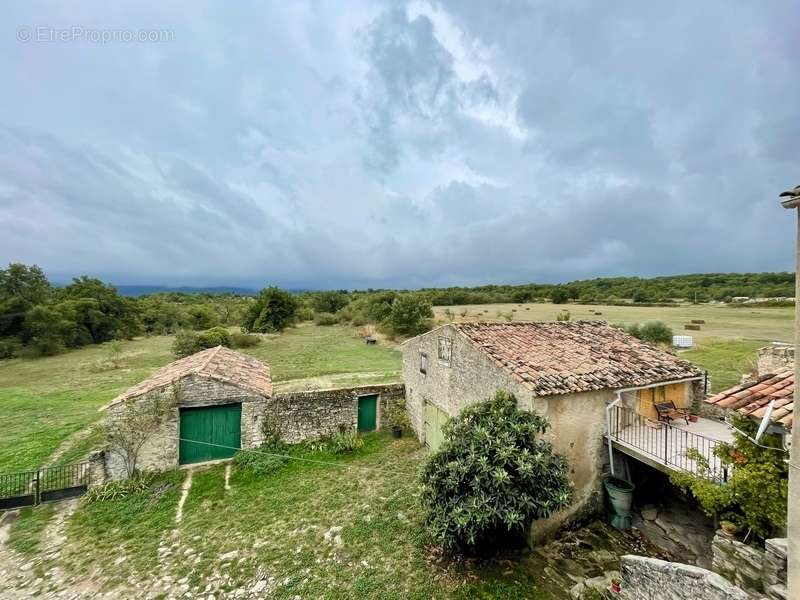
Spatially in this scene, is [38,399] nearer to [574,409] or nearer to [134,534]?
[134,534]

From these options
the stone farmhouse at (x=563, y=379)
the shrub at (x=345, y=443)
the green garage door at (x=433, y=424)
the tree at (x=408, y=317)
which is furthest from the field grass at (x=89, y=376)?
the stone farmhouse at (x=563, y=379)

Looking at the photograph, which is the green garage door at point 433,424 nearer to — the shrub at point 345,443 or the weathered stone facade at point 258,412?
the weathered stone facade at point 258,412

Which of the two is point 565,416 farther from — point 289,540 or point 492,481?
point 289,540

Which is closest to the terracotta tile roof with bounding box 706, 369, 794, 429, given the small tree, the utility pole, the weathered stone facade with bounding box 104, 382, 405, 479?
the utility pole

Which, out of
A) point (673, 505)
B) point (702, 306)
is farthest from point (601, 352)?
point (702, 306)

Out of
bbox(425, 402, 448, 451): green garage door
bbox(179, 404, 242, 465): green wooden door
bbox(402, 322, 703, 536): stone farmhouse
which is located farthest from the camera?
bbox(425, 402, 448, 451): green garage door

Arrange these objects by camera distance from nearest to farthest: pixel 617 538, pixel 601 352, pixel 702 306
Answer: pixel 617 538
pixel 601 352
pixel 702 306

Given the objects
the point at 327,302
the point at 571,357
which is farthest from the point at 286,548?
the point at 327,302

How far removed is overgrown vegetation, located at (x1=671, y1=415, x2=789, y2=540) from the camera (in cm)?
560

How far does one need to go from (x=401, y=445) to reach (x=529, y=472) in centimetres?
818

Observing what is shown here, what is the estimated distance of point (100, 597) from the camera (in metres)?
7.25

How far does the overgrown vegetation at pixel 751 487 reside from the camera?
5598 millimetres

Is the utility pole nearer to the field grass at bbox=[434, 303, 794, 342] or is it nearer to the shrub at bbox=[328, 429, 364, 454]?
the shrub at bbox=[328, 429, 364, 454]

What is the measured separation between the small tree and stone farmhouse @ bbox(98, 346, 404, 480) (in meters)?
0.05
